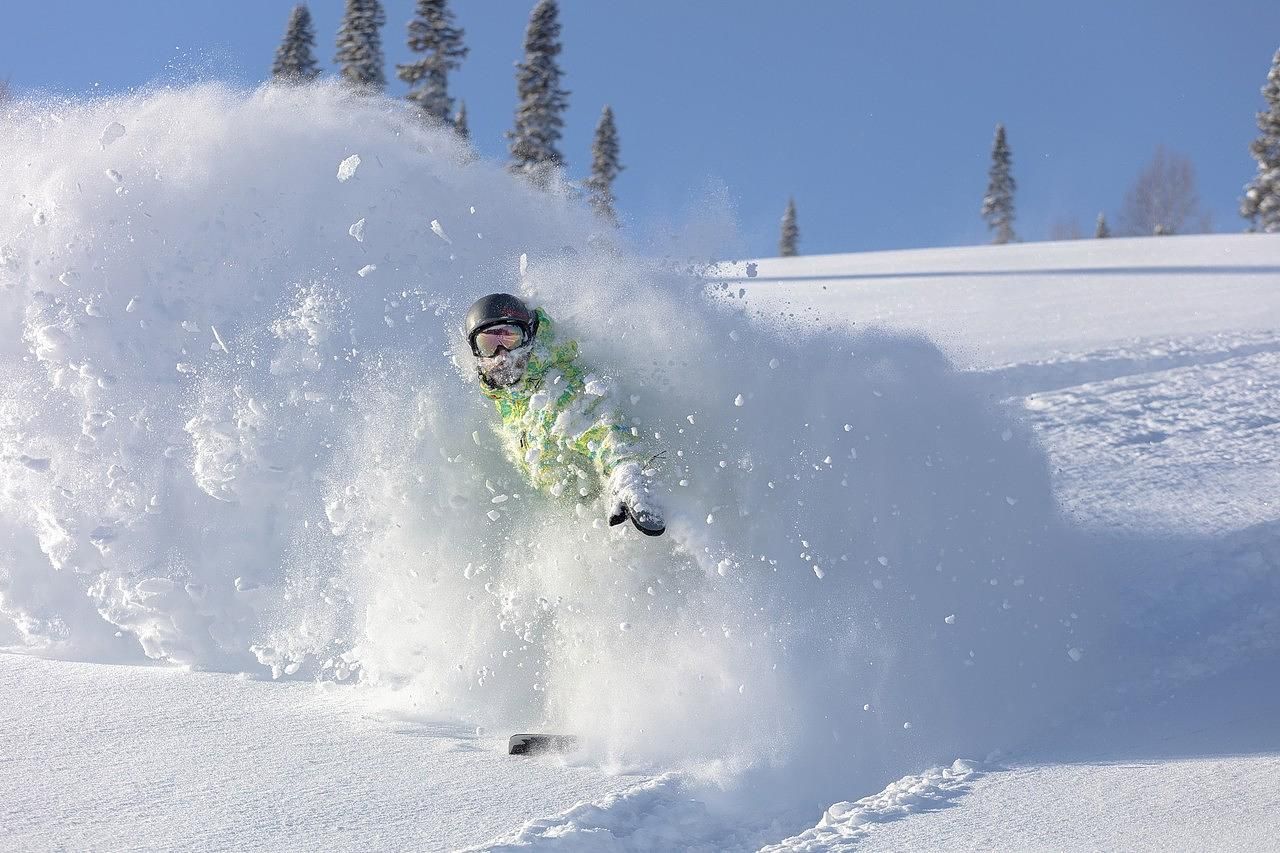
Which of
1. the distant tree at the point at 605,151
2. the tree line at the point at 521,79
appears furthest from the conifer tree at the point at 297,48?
the distant tree at the point at 605,151

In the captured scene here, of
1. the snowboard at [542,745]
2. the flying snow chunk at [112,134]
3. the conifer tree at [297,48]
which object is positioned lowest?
the snowboard at [542,745]

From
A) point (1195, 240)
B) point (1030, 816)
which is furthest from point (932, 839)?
point (1195, 240)

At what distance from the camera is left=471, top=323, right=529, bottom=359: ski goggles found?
5.14 metres

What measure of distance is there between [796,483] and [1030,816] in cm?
205

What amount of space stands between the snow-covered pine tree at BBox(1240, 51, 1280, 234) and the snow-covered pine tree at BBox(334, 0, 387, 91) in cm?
3227

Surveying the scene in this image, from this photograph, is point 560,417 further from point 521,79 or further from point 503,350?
point 521,79

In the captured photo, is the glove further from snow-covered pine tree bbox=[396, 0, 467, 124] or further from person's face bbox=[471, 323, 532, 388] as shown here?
snow-covered pine tree bbox=[396, 0, 467, 124]

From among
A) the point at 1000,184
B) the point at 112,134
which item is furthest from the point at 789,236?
the point at 112,134

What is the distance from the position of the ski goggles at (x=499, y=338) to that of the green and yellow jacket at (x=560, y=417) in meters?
0.10

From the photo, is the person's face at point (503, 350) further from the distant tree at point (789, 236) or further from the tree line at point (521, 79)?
the distant tree at point (789, 236)

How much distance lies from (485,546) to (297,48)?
34.4 meters

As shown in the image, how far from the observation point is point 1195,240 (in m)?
24.1

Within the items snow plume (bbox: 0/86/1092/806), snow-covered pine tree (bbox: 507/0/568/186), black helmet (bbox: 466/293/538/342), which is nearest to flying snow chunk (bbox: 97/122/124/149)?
snow plume (bbox: 0/86/1092/806)

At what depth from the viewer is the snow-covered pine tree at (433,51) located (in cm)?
3072
